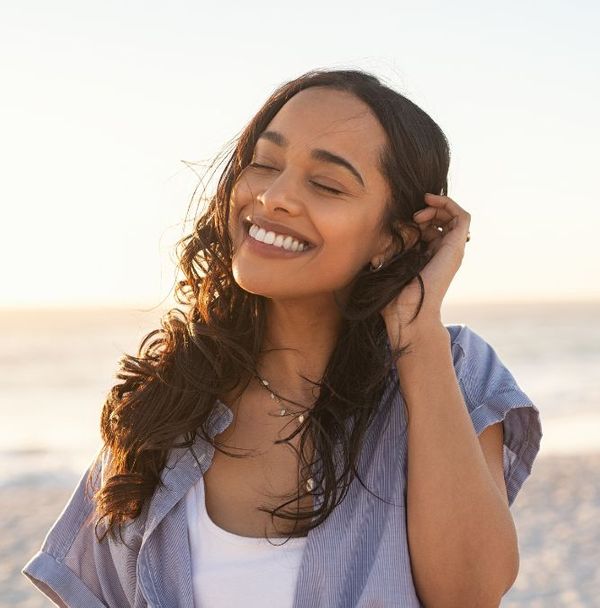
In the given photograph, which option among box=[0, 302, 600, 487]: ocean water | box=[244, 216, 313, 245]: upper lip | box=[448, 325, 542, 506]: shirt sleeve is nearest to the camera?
box=[244, 216, 313, 245]: upper lip

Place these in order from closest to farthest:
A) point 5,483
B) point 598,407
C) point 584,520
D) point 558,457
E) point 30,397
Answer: point 584,520
point 5,483
point 558,457
point 598,407
point 30,397

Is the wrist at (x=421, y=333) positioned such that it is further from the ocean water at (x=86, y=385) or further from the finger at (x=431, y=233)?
the ocean water at (x=86, y=385)

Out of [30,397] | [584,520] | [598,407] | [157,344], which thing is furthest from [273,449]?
[30,397]

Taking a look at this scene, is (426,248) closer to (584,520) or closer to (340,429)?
(340,429)

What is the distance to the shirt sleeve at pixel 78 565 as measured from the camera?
310 cm

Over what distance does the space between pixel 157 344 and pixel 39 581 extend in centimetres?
80

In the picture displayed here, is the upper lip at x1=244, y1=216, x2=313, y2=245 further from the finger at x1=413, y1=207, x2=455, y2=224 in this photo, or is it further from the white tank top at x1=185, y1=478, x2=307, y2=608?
the white tank top at x1=185, y1=478, x2=307, y2=608

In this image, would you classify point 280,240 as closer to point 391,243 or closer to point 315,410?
point 391,243

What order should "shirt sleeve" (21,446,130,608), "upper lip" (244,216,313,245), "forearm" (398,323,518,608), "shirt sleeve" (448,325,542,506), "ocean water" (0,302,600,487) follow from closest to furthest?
"forearm" (398,323,518,608)
"upper lip" (244,216,313,245)
"shirt sleeve" (448,325,542,506)
"shirt sleeve" (21,446,130,608)
"ocean water" (0,302,600,487)

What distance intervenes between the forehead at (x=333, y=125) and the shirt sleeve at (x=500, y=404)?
0.64 m

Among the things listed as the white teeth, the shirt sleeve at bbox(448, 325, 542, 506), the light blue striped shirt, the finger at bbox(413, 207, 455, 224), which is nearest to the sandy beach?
the shirt sleeve at bbox(448, 325, 542, 506)

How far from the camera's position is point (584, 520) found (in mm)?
9109

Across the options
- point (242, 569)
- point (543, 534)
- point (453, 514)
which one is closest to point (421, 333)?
point (453, 514)

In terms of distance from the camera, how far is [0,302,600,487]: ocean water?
40.7ft
